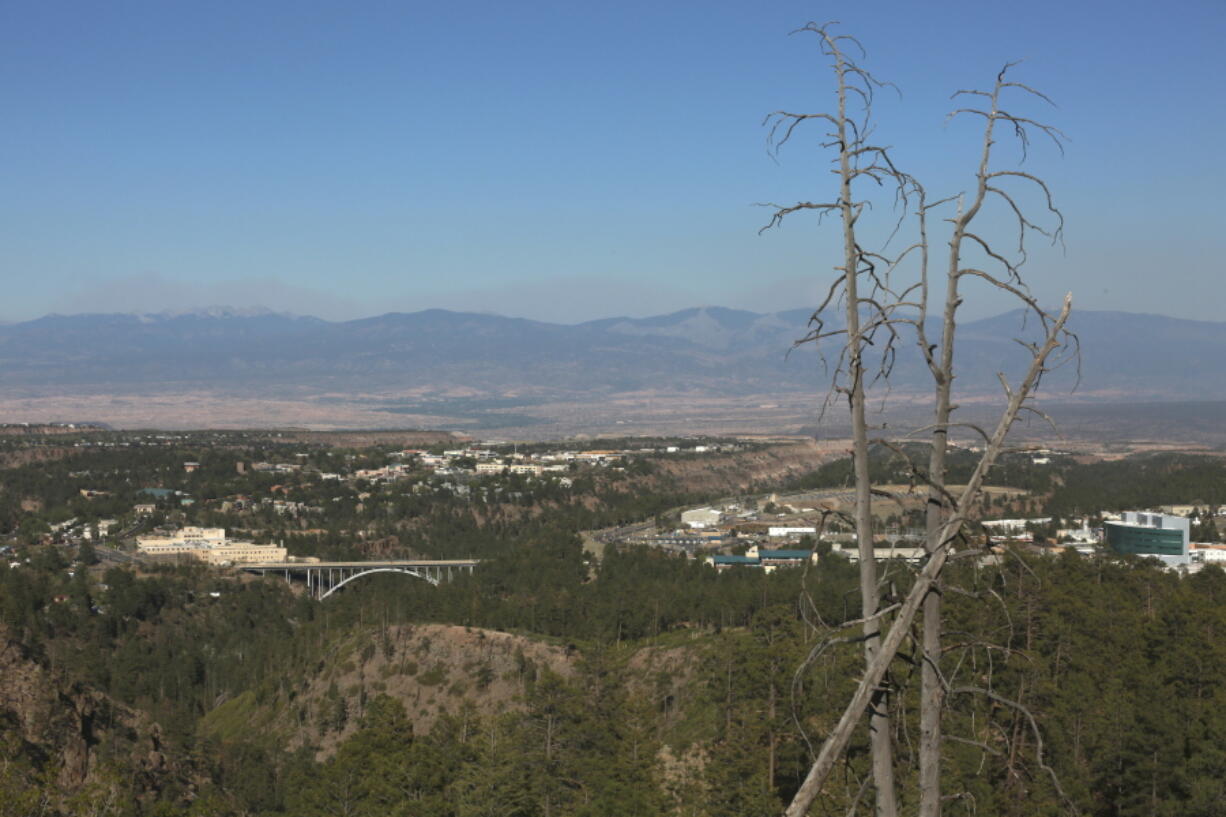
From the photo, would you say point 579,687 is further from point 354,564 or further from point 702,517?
point 702,517

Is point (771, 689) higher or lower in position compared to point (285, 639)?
higher

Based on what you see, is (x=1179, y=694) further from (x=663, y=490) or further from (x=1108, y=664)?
(x=663, y=490)

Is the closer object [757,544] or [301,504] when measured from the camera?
[757,544]

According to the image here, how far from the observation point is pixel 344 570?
82375mm

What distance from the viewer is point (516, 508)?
109 meters

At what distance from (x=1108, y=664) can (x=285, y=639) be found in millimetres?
44719

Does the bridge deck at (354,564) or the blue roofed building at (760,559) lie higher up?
the blue roofed building at (760,559)

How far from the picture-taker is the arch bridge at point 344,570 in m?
78.5

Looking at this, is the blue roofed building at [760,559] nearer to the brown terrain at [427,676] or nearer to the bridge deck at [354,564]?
the brown terrain at [427,676]

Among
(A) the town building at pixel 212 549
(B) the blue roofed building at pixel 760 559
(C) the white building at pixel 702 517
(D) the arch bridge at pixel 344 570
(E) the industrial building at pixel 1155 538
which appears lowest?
(D) the arch bridge at pixel 344 570

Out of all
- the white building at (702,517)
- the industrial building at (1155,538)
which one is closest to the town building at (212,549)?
the white building at (702,517)

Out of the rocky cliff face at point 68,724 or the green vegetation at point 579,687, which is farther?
the rocky cliff face at point 68,724

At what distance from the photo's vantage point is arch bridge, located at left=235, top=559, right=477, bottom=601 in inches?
3091

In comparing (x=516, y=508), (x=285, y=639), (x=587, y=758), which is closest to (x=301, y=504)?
(x=516, y=508)
